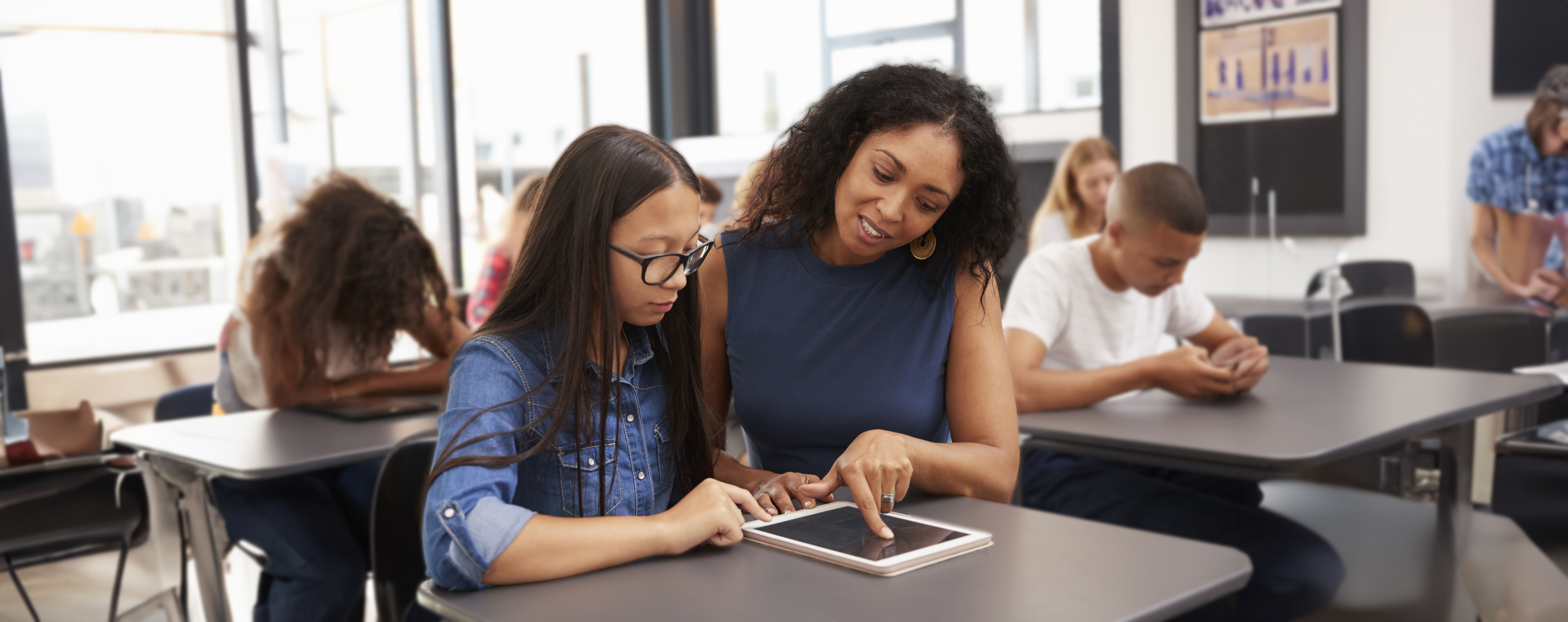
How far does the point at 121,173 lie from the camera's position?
4.32 metres

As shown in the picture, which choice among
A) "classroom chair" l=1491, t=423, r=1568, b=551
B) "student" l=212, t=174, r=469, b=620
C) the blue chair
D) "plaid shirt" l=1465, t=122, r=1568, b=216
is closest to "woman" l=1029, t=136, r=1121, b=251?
"plaid shirt" l=1465, t=122, r=1568, b=216

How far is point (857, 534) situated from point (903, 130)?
57 centimetres

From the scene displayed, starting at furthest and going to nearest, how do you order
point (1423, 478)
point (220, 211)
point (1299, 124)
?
point (220, 211) → point (1299, 124) → point (1423, 478)

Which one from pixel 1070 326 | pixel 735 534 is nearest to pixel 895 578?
pixel 735 534

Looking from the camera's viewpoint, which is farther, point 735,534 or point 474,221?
point 474,221

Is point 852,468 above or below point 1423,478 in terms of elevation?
above

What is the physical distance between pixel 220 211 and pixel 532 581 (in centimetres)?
413

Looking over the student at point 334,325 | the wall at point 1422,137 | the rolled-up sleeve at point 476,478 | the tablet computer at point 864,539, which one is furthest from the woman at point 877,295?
the wall at point 1422,137

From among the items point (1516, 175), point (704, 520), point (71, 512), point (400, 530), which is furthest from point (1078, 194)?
point (71, 512)

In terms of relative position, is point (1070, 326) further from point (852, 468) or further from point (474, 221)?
point (474, 221)

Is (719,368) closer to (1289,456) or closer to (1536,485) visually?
(1289,456)

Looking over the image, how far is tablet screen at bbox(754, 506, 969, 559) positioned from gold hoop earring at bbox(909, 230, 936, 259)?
436 millimetres

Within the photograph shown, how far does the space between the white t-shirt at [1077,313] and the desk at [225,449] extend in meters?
1.34

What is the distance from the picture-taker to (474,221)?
5.48m
